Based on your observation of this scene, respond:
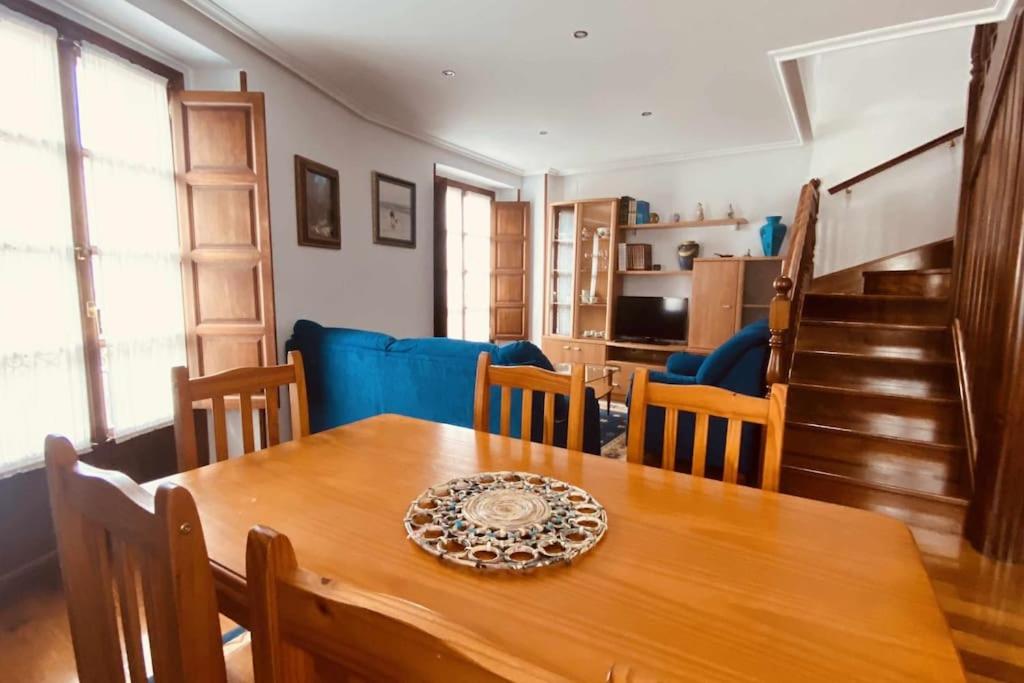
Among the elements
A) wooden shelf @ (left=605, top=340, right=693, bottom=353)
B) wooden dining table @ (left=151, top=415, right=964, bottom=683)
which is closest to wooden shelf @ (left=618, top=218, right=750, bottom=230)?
wooden shelf @ (left=605, top=340, right=693, bottom=353)

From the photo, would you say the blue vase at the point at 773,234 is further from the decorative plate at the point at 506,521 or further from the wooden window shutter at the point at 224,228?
the decorative plate at the point at 506,521

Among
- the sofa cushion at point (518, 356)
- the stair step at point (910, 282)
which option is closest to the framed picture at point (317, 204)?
the sofa cushion at point (518, 356)

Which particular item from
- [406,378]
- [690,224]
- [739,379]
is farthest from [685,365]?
[406,378]

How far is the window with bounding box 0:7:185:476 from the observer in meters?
1.95

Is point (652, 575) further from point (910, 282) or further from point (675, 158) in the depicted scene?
point (675, 158)

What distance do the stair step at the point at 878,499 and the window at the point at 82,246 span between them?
310cm

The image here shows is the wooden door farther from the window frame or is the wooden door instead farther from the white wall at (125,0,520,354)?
the white wall at (125,0,520,354)

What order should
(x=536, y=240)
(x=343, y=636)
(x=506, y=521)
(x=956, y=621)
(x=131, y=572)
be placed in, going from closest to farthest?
(x=343, y=636) < (x=131, y=572) < (x=506, y=521) < (x=956, y=621) < (x=536, y=240)

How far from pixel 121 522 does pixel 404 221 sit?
4.00 meters

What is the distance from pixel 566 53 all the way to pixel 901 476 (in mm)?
2807

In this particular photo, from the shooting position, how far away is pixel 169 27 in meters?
2.31

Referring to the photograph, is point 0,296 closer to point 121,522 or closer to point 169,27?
point 169,27

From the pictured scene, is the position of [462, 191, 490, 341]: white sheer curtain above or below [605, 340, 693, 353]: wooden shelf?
above

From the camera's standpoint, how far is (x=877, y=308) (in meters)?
Answer: 3.42
